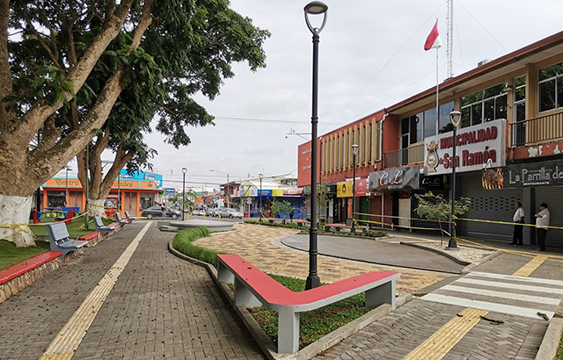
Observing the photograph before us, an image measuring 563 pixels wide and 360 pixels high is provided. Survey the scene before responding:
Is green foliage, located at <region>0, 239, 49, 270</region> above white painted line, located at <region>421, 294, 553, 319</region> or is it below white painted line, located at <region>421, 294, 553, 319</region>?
above

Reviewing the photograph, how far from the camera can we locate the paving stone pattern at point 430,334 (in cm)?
393

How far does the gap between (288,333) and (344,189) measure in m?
24.9

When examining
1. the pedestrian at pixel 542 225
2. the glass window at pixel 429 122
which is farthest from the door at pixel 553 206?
the glass window at pixel 429 122

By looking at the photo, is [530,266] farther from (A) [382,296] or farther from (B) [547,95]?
(B) [547,95]

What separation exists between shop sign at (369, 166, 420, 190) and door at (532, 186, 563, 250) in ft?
19.0

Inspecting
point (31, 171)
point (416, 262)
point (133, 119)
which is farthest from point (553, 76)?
point (31, 171)

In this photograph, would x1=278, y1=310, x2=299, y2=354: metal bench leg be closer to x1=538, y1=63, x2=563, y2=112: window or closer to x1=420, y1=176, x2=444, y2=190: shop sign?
x1=538, y1=63, x2=563, y2=112: window

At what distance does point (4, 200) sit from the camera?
30.7 ft

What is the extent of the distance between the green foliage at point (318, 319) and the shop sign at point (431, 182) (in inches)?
581

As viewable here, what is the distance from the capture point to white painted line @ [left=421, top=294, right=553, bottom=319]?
210 inches

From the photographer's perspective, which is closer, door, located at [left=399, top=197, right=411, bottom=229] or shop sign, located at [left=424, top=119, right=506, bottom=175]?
shop sign, located at [left=424, top=119, right=506, bottom=175]

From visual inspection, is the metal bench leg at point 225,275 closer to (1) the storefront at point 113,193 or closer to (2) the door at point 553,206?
(2) the door at point 553,206

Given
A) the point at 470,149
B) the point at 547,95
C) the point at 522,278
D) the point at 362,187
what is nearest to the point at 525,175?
the point at 470,149

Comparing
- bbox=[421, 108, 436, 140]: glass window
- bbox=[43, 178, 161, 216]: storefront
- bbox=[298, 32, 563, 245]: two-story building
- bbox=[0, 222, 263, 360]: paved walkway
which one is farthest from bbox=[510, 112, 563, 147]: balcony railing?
bbox=[43, 178, 161, 216]: storefront
